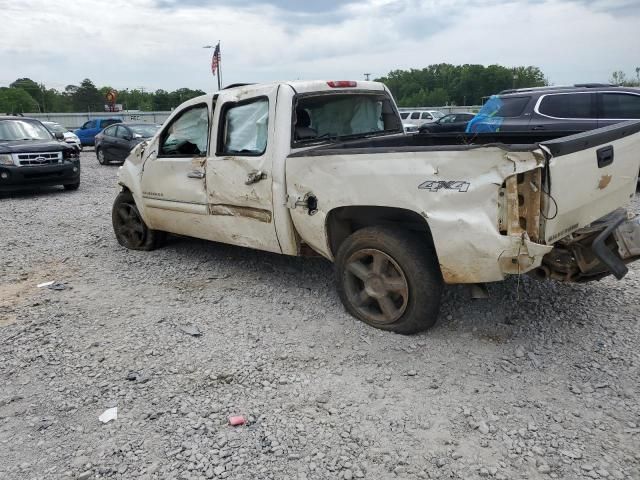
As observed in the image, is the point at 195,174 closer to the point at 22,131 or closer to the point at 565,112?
the point at 565,112

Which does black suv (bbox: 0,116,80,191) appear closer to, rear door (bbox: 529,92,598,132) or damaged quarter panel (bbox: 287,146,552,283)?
damaged quarter panel (bbox: 287,146,552,283)

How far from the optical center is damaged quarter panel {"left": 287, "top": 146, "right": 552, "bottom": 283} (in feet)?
9.99

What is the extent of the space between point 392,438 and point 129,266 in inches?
160

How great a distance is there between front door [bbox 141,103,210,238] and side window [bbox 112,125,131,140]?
11.9 metres

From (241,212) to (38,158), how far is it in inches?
327

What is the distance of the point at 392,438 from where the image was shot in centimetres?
278

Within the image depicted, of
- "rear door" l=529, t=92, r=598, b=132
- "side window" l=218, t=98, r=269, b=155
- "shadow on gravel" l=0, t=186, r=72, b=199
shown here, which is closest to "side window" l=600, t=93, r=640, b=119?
"rear door" l=529, t=92, r=598, b=132

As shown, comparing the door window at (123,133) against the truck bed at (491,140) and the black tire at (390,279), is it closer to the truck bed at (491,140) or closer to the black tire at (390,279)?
the truck bed at (491,140)

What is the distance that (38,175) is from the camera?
11.0m

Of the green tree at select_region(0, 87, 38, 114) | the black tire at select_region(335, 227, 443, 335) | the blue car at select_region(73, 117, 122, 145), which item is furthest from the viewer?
the green tree at select_region(0, 87, 38, 114)

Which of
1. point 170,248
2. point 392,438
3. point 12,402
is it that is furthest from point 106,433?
point 170,248

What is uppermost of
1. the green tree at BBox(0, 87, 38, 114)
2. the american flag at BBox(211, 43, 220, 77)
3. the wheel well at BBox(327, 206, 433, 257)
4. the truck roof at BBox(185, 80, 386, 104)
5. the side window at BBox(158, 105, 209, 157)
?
the green tree at BBox(0, 87, 38, 114)

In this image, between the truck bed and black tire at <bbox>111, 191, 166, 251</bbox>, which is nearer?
the truck bed

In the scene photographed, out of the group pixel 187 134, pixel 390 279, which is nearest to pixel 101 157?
pixel 187 134
